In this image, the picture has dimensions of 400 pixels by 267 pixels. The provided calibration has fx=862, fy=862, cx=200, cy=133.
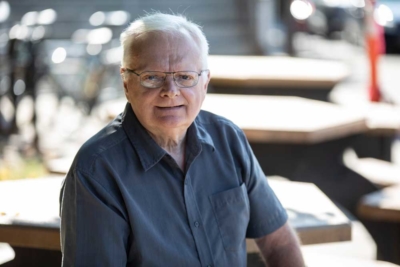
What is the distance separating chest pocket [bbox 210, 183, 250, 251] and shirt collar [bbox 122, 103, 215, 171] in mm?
152

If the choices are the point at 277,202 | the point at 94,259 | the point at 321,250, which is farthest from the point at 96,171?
the point at 321,250

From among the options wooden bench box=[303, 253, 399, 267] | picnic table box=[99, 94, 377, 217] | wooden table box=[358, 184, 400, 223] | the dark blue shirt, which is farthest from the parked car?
the dark blue shirt

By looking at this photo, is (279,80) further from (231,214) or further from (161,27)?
(161,27)

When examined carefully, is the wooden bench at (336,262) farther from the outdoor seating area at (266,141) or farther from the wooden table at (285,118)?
the wooden table at (285,118)

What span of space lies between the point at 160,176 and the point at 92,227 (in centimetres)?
27

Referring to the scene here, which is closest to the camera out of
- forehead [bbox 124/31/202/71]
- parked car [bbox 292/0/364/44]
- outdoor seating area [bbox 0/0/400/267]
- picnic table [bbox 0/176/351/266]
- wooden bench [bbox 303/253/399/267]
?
forehead [bbox 124/31/202/71]

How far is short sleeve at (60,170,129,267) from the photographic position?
2268 mm

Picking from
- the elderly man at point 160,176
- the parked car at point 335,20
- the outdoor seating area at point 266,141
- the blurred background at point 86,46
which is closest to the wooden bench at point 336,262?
the outdoor seating area at point 266,141

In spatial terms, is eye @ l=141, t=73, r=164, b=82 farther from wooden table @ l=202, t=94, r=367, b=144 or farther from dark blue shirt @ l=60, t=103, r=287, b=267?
wooden table @ l=202, t=94, r=367, b=144

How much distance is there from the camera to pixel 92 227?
227cm

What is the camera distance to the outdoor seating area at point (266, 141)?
125 inches

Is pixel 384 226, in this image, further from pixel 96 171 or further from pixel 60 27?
pixel 60 27

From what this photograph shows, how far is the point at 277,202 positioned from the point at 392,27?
17.0 metres

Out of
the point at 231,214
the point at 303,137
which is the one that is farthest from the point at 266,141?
the point at 231,214
